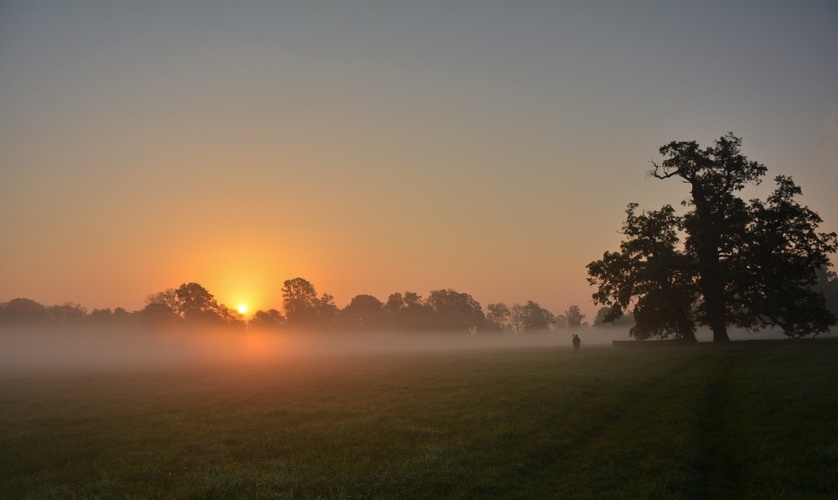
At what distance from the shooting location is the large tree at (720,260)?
53.8 meters

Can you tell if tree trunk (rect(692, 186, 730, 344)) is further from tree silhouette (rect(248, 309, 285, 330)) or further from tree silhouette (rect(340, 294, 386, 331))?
tree silhouette (rect(248, 309, 285, 330))

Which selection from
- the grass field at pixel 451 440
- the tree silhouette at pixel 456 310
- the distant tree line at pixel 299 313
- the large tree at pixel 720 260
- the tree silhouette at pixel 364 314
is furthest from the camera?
the tree silhouette at pixel 456 310

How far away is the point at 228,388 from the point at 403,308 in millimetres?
140184

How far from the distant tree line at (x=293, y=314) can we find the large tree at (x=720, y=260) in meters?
107

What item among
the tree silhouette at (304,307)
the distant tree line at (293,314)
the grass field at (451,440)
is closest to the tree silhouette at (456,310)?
the distant tree line at (293,314)

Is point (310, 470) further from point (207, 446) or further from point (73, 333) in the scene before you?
point (73, 333)

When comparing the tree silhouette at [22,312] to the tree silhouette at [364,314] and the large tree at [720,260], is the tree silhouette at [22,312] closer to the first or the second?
the tree silhouette at [364,314]

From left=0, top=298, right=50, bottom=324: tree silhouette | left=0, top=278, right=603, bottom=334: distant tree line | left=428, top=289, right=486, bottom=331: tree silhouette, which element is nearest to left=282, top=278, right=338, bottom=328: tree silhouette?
left=0, top=278, right=603, bottom=334: distant tree line

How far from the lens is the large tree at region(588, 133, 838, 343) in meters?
53.8

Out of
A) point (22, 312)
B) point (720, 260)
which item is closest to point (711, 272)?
point (720, 260)

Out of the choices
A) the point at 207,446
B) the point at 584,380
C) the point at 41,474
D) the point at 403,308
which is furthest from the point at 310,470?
the point at 403,308

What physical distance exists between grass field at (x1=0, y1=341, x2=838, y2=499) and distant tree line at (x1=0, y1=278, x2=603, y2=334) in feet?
360

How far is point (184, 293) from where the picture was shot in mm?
130750

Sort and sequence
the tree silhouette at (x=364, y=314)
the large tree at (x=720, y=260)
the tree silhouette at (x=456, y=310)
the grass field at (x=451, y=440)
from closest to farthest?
the grass field at (x=451, y=440) < the large tree at (x=720, y=260) < the tree silhouette at (x=364, y=314) < the tree silhouette at (x=456, y=310)
